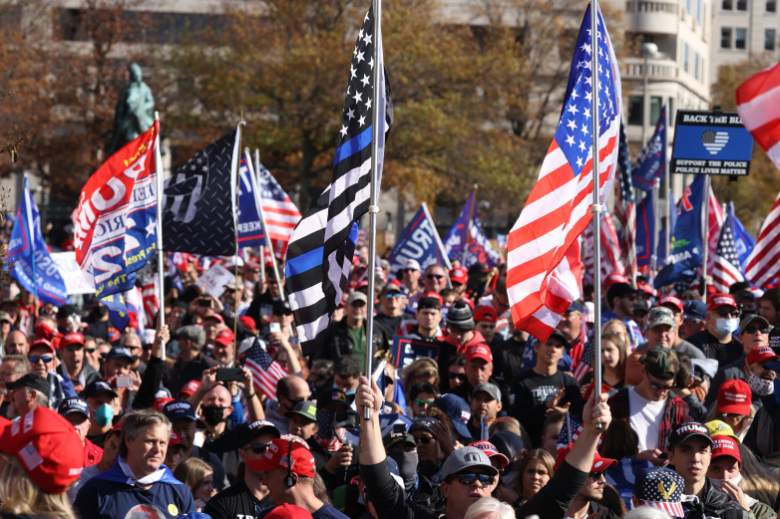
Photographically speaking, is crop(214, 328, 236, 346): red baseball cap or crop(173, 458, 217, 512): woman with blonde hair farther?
crop(214, 328, 236, 346): red baseball cap

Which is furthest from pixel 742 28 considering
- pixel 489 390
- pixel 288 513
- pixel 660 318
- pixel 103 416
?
pixel 288 513

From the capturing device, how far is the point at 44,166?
5347 centimetres

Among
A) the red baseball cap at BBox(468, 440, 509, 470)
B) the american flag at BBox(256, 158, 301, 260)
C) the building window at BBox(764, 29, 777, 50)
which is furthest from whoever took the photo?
the building window at BBox(764, 29, 777, 50)

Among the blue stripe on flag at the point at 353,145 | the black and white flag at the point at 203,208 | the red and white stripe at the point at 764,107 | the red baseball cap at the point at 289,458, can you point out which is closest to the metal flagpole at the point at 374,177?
the blue stripe on flag at the point at 353,145

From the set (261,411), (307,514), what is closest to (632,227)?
(261,411)

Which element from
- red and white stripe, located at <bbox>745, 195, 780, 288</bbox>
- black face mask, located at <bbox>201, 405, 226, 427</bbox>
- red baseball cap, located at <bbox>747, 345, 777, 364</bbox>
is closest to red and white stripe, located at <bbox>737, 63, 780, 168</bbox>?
red baseball cap, located at <bbox>747, 345, 777, 364</bbox>

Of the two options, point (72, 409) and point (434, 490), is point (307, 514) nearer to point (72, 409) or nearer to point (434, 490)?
point (434, 490)

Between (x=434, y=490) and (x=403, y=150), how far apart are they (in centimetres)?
3720

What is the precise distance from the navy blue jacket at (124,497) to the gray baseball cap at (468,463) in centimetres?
133

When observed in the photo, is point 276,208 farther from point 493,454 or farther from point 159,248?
point 493,454

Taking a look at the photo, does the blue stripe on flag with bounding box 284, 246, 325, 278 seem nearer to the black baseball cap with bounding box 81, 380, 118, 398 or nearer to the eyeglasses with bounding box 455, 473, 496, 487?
the eyeglasses with bounding box 455, 473, 496, 487

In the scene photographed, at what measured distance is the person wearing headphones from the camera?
23.7ft

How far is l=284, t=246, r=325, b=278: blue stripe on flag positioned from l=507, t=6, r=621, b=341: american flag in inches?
47.2

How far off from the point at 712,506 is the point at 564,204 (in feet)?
5.70
